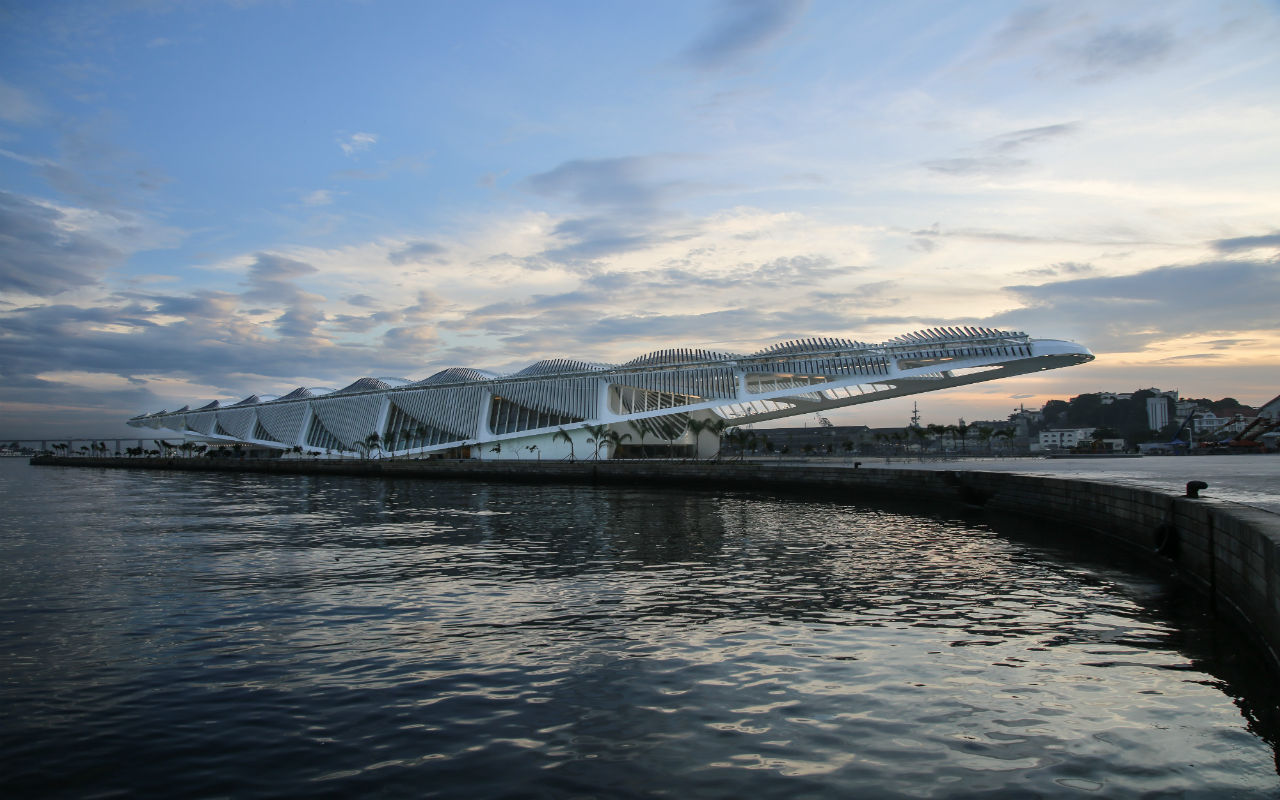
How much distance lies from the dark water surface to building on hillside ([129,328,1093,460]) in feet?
147

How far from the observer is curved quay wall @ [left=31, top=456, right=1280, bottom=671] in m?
10.6

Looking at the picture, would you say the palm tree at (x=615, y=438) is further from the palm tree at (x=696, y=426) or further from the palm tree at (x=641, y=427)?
the palm tree at (x=696, y=426)

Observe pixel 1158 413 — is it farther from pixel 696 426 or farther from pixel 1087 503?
pixel 1087 503

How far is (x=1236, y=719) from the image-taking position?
25.7 ft

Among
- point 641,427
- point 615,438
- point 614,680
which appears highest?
point 641,427

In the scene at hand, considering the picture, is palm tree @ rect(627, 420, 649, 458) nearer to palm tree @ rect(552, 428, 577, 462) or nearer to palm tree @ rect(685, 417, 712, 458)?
palm tree @ rect(685, 417, 712, 458)

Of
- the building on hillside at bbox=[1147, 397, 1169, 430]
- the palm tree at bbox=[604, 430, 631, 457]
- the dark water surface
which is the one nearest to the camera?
the dark water surface

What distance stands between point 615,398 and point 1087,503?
57827mm

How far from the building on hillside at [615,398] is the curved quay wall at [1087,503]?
415 inches

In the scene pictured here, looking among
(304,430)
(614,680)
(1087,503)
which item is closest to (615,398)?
(304,430)

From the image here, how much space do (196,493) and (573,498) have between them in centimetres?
2371

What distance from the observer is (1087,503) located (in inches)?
947

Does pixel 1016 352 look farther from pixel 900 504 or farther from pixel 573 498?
pixel 573 498

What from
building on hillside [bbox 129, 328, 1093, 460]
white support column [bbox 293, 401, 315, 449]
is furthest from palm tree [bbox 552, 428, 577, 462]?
white support column [bbox 293, 401, 315, 449]
